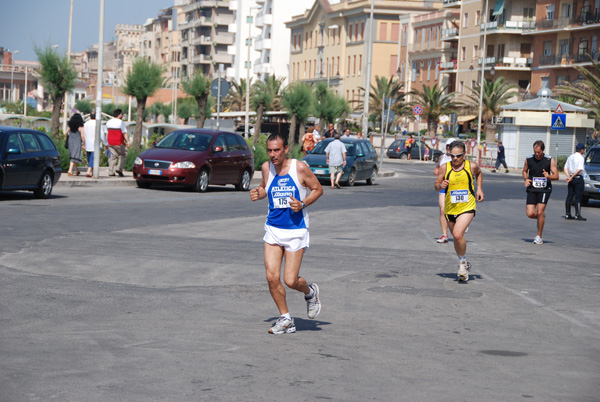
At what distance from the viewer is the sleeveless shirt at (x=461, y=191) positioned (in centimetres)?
1320

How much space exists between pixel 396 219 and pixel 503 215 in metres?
4.46

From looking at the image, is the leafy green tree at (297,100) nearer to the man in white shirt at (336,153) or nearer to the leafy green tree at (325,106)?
the leafy green tree at (325,106)

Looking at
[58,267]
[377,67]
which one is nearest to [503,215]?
[58,267]

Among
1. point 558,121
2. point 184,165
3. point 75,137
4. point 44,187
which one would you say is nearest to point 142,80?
point 75,137

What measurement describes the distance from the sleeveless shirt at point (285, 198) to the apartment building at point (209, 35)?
143 m

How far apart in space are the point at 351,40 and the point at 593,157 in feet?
270

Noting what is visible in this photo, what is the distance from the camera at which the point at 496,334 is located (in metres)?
9.20

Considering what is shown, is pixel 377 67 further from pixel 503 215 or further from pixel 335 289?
pixel 335 289

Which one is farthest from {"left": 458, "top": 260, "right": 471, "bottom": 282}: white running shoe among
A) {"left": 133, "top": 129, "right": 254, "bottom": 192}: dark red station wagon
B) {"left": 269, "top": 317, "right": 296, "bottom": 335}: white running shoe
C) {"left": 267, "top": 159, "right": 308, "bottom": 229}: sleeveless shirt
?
{"left": 133, "top": 129, "right": 254, "bottom": 192}: dark red station wagon

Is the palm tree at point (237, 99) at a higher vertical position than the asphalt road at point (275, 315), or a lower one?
higher

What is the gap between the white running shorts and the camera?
8.94m

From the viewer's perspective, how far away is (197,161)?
92.5 ft

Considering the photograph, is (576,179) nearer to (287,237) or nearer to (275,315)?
(275,315)

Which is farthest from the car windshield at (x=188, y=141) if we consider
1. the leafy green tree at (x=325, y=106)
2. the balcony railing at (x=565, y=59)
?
the balcony railing at (x=565, y=59)
